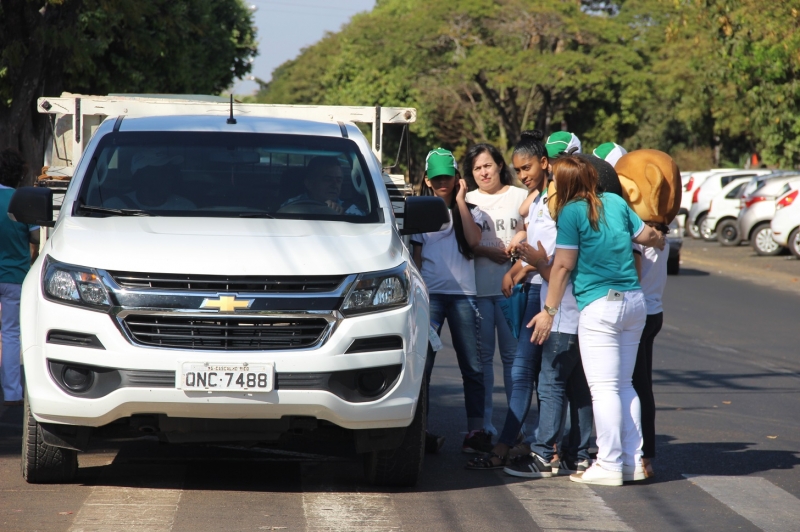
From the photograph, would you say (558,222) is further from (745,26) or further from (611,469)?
(745,26)

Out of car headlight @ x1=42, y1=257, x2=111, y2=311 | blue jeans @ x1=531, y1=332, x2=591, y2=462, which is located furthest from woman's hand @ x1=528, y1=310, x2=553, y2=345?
car headlight @ x1=42, y1=257, x2=111, y2=311

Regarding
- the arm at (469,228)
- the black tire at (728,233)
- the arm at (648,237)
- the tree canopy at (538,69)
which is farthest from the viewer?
the tree canopy at (538,69)

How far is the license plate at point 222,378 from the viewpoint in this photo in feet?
17.7

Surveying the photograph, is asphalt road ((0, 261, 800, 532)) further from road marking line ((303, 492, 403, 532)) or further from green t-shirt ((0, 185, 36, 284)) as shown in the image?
green t-shirt ((0, 185, 36, 284))

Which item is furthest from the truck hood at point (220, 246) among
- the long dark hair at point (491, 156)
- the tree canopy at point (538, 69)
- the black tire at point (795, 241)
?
the tree canopy at point (538, 69)

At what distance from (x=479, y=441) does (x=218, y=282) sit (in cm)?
234

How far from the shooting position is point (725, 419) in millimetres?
8711

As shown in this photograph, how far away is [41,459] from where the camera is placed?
19.7 feet

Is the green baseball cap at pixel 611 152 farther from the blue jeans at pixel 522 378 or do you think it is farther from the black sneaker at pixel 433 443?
the black sneaker at pixel 433 443

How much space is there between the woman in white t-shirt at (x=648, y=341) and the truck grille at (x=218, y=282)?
81.1 inches

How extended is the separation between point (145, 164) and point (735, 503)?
353 cm

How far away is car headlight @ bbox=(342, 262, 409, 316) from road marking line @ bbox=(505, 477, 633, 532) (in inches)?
47.9

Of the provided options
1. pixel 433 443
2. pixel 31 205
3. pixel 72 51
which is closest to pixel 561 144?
pixel 433 443

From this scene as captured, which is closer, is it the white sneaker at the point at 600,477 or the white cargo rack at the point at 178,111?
the white sneaker at the point at 600,477
